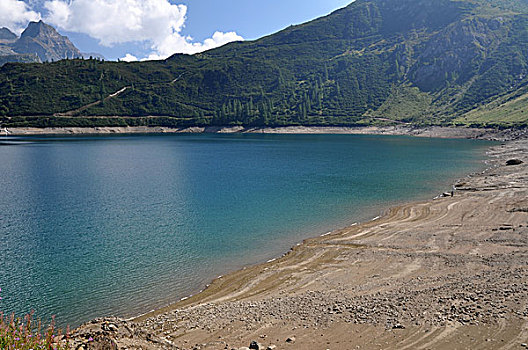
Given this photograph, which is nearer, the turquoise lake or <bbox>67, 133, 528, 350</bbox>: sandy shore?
<bbox>67, 133, 528, 350</bbox>: sandy shore

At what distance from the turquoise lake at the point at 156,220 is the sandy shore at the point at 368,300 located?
3351 millimetres

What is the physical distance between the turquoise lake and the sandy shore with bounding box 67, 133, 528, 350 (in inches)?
132

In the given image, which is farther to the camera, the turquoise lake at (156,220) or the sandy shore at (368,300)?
the turquoise lake at (156,220)

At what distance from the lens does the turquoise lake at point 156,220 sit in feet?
65.6

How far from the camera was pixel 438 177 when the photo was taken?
55.6 metres

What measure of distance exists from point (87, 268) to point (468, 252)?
21.7 m

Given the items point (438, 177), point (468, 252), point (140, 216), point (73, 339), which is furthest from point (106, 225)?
point (438, 177)

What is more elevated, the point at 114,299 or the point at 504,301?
the point at 504,301

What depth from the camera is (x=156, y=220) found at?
33.8 metres

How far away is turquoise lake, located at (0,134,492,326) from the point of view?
20.0m

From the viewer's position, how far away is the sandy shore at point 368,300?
11492 millimetres

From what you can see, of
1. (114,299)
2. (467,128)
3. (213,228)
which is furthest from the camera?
(467,128)

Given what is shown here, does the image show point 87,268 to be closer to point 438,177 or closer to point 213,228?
point 213,228

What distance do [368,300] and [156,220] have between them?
23329mm
